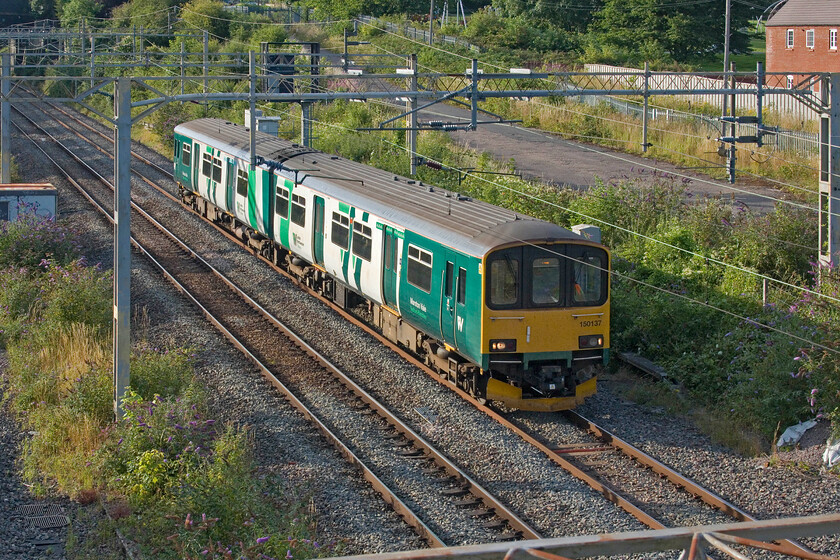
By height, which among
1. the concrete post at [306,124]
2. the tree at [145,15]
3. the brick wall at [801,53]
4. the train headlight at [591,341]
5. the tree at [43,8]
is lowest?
the train headlight at [591,341]

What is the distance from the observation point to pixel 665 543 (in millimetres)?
3904

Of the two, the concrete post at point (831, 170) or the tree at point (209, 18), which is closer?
the concrete post at point (831, 170)

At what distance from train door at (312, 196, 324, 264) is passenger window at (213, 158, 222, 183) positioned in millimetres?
5858

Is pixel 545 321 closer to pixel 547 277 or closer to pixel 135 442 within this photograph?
pixel 547 277

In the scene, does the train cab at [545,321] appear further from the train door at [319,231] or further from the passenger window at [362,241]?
the train door at [319,231]

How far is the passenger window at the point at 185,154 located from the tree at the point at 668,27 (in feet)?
99.7

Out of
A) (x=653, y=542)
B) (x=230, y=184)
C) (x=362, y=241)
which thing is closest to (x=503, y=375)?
(x=362, y=241)

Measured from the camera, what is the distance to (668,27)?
50.9 meters

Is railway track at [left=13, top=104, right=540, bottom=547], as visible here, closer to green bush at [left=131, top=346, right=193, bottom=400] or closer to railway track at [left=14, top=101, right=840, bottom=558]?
railway track at [left=14, top=101, right=840, bottom=558]

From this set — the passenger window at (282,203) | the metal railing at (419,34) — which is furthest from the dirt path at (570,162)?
the metal railing at (419,34)

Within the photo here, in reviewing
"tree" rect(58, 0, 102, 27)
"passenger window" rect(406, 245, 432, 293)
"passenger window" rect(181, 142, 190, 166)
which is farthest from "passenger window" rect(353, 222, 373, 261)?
"tree" rect(58, 0, 102, 27)

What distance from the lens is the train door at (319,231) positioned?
1678cm

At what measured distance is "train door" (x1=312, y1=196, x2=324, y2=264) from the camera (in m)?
16.8

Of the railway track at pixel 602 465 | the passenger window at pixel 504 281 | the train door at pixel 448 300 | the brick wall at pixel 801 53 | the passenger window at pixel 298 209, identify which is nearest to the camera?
the railway track at pixel 602 465
